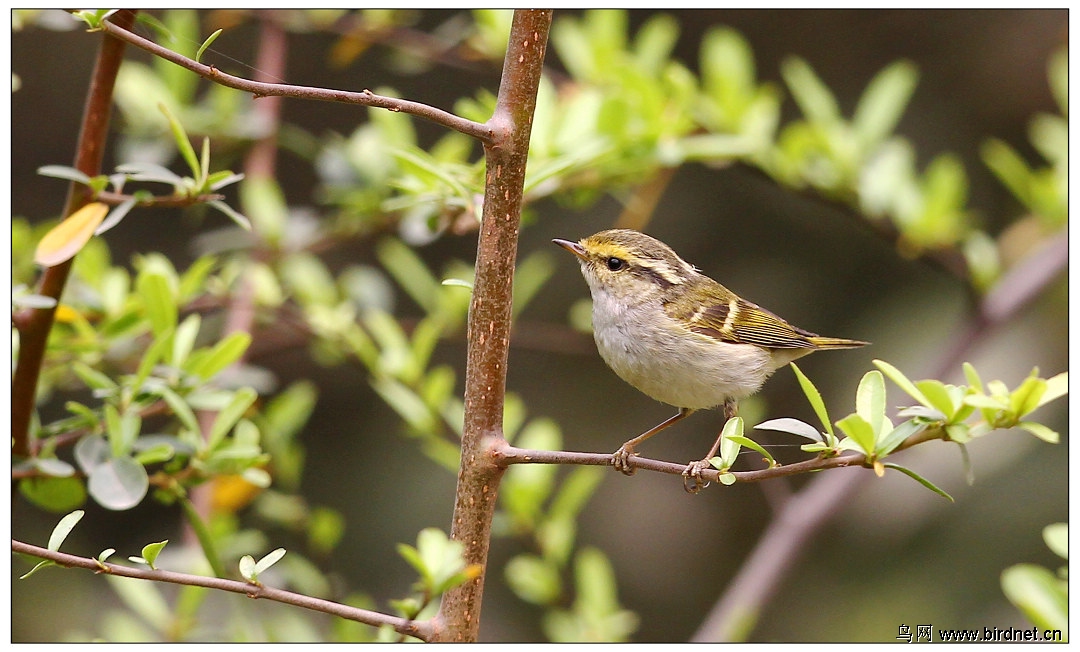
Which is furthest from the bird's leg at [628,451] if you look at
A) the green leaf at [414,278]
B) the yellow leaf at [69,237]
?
the yellow leaf at [69,237]

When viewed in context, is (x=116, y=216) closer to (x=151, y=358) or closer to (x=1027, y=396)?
(x=151, y=358)

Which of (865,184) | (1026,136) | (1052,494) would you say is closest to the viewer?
(865,184)

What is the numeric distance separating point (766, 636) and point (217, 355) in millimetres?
2618

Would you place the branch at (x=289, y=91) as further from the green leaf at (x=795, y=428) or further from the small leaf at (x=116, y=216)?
the green leaf at (x=795, y=428)

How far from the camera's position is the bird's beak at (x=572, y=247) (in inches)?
96.5

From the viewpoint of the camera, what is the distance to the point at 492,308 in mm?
1341

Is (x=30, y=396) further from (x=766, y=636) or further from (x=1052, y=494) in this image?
(x=1052, y=494)

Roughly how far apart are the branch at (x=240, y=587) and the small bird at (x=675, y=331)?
105 centimetres

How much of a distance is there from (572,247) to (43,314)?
1300 millimetres

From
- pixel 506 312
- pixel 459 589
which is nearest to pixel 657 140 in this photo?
pixel 506 312

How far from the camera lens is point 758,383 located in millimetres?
2422

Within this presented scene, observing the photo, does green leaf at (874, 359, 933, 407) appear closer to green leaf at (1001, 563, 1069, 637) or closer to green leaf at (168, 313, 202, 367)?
green leaf at (1001, 563, 1069, 637)

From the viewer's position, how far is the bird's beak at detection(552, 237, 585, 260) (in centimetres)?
245

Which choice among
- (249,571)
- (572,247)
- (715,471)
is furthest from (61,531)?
(572,247)
